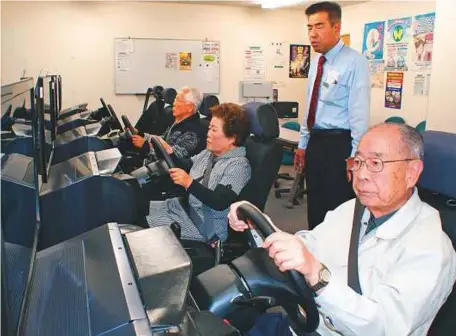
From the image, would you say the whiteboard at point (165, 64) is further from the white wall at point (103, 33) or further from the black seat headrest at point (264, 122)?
the black seat headrest at point (264, 122)

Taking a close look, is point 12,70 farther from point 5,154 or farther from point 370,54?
point 5,154

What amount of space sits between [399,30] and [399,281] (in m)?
5.04

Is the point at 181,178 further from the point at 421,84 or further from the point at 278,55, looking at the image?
the point at 278,55

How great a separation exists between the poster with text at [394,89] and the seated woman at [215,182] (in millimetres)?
3737

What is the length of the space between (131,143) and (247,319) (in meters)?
3.22

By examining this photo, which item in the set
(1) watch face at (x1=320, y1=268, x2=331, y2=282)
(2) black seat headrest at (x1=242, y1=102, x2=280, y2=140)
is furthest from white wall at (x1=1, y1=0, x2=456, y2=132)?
(1) watch face at (x1=320, y1=268, x2=331, y2=282)

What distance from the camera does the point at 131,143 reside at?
442 centimetres

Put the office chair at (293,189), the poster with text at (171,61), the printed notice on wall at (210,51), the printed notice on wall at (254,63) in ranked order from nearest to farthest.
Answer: the office chair at (293,189)
the poster with text at (171,61)
the printed notice on wall at (210,51)
the printed notice on wall at (254,63)

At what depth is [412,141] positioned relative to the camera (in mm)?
1344

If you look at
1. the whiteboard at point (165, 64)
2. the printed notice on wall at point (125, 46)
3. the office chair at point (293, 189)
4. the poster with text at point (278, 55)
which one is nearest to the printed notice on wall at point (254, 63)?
the poster with text at point (278, 55)

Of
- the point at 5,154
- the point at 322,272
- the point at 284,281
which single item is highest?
the point at 5,154

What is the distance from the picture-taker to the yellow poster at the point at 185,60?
690 cm

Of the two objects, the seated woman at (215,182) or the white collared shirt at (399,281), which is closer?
the white collared shirt at (399,281)

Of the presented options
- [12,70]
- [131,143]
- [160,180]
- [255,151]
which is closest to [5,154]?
[255,151]
